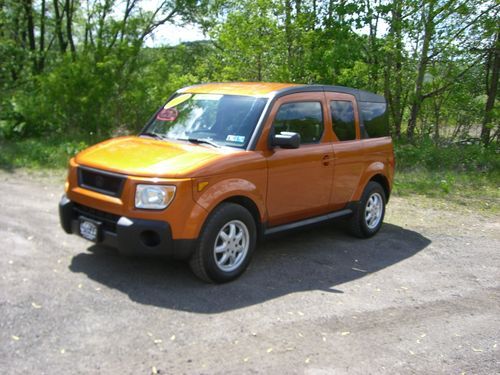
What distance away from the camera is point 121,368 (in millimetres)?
3463

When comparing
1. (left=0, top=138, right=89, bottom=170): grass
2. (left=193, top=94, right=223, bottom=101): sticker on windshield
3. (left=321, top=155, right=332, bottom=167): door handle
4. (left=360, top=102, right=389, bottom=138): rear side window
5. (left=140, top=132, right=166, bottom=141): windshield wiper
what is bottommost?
(left=0, top=138, right=89, bottom=170): grass

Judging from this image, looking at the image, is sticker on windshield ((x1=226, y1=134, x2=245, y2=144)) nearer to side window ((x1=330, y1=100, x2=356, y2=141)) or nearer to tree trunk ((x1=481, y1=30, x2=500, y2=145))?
side window ((x1=330, y1=100, x2=356, y2=141))

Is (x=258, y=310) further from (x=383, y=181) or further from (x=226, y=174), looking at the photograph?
(x=383, y=181)

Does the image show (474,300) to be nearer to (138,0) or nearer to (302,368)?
(302,368)

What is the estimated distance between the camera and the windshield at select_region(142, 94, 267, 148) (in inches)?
210

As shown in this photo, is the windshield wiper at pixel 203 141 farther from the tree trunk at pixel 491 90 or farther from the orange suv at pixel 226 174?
the tree trunk at pixel 491 90

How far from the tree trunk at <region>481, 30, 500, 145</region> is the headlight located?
11862 millimetres

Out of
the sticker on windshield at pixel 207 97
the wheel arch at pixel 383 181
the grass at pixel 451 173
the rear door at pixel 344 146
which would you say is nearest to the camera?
the sticker on windshield at pixel 207 97

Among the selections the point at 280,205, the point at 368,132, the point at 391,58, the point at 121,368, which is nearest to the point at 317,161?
the point at 280,205

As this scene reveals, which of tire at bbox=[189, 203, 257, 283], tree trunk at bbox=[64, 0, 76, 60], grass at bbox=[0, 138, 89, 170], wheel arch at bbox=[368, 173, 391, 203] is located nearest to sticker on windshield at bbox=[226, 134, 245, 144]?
tire at bbox=[189, 203, 257, 283]

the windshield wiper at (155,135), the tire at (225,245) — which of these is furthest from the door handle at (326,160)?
the windshield wiper at (155,135)

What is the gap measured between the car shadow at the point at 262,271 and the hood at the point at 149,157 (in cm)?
101

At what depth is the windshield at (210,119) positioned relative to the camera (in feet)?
17.5

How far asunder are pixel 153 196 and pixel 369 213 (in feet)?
11.1
